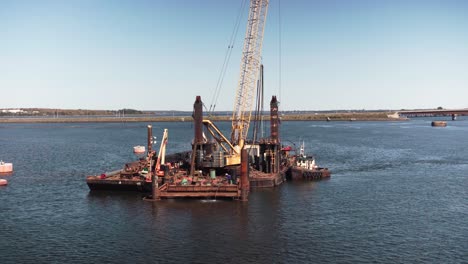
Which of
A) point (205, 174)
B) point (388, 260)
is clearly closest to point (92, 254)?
point (388, 260)

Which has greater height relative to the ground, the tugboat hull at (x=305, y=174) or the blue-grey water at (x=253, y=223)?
the tugboat hull at (x=305, y=174)

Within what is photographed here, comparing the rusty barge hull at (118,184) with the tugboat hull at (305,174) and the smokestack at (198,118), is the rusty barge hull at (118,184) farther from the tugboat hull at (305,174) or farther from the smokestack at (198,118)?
the tugboat hull at (305,174)

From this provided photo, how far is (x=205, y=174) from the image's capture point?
6294 centimetres

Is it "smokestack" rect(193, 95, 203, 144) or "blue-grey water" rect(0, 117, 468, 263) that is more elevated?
"smokestack" rect(193, 95, 203, 144)

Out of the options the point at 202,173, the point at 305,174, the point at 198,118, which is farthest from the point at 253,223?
the point at 305,174

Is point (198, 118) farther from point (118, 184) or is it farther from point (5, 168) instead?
point (5, 168)

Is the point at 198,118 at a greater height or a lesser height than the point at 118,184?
greater

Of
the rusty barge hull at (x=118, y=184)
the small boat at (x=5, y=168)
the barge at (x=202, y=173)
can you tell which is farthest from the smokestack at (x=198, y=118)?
the small boat at (x=5, y=168)

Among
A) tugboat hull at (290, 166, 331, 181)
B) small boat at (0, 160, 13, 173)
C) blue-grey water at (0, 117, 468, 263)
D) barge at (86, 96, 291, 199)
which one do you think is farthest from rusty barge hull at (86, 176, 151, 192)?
small boat at (0, 160, 13, 173)

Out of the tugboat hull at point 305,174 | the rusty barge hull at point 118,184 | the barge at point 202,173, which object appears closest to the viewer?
the barge at point 202,173

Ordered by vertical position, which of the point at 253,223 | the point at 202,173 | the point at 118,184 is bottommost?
the point at 253,223

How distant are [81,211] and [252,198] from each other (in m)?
18.7

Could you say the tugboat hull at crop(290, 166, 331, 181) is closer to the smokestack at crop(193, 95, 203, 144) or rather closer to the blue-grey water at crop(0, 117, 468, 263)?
the blue-grey water at crop(0, 117, 468, 263)

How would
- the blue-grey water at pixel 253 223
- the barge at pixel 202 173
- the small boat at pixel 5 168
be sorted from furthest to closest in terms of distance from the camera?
1. the small boat at pixel 5 168
2. the barge at pixel 202 173
3. the blue-grey water at pixel 253 223
